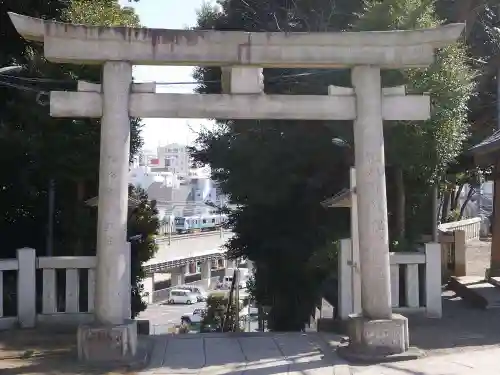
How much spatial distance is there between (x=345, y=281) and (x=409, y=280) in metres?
1.19

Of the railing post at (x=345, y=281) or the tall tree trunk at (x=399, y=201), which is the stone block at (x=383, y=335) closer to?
the railing post at (x=345, y=281)

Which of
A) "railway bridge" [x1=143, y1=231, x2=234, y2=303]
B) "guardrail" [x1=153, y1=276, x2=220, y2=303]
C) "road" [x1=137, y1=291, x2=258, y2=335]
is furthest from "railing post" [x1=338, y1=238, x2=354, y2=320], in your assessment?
"guardrail" [x1=153, y1=276, x2=220, y2=303]

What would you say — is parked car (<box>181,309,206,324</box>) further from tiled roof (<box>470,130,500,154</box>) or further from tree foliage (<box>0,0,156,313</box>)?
tiled roof (<box>470,130,500,154</box>)

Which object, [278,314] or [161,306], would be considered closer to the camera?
[278,314]

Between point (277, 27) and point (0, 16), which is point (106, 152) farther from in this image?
point (277, 27)

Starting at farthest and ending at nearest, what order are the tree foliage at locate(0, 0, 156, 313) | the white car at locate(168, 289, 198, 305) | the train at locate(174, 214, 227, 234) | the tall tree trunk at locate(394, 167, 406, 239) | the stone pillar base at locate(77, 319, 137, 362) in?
1. the train at locate(174, 214, 227, 234)
2. the white car at locate(168, 289, 198, 305)
3. the tall tree trunk at locate(394, 167, 406, 239)
4. the tree foliage at locate(0, 0, 156, 313)
5. the stone pillar base at locate(77, 319, 137, 362)

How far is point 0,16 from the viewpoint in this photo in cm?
1452

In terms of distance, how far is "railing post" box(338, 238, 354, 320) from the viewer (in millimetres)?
10820

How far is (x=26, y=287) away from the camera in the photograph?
10680mm

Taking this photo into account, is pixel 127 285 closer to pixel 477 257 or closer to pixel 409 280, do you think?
pixel 409 280

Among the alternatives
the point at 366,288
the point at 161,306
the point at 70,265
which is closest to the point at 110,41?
the point at 70,265

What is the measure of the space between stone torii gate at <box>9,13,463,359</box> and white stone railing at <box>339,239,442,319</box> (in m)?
1.85

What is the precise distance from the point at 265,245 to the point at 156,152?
353ft

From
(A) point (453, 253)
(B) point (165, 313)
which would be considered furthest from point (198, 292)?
(A) point (453, 253)
